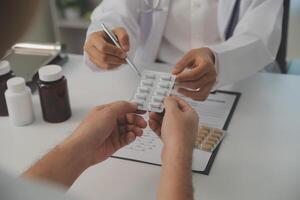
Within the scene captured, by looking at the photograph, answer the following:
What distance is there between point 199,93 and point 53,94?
0.28 metres

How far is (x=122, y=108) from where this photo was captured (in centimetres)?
79

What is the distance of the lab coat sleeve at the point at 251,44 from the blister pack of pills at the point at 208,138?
150 millimetres

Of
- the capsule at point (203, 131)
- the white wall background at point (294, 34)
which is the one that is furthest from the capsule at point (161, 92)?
the white wall background at point (294, 34)

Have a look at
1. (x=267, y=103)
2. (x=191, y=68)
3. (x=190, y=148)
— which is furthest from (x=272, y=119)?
(x=190, y=148)

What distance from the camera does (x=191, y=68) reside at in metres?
0.90

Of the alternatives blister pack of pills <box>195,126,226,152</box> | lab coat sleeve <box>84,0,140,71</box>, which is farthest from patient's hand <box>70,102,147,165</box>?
lab coat sleeve <box>84,0,140,71</box>

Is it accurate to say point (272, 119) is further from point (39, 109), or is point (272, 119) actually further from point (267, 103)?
point (39, 109)

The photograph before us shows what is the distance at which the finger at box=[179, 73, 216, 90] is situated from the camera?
88 centimetres

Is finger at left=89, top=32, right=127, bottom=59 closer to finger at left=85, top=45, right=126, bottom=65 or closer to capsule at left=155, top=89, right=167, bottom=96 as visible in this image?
finger at left=85, top=45, right=126, bottom=65

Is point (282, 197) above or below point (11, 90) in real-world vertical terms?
below

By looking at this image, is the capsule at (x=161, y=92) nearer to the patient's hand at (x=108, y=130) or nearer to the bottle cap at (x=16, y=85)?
the patient's hand at (x=108, y=130)

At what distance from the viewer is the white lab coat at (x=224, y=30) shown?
100cm

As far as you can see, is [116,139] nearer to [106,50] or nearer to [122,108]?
[122,108]

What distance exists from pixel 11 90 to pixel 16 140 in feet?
0.30
